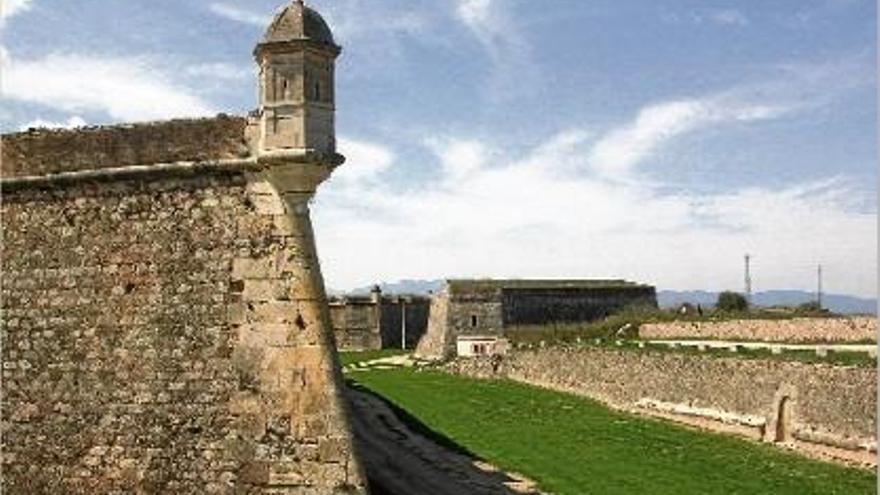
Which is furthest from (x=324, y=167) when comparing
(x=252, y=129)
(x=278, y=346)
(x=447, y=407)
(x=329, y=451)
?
(x=447, y=407)

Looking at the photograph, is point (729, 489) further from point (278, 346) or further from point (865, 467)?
point (278, 346)

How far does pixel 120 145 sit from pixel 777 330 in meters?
26.3

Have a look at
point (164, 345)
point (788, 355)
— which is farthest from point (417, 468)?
point (788, 355)

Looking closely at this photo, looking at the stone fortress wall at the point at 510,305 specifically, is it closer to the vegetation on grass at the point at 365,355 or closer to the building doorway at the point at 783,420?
the vegetation on grass at the point at 365,355

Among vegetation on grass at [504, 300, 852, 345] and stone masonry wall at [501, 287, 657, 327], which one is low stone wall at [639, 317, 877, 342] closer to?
vegetation on grass at [504, 300, 852, 345]

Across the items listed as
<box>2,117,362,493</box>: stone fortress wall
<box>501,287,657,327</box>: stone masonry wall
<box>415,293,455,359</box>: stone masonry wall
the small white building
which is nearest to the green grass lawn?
<box>2,117,362,493</box>: stone fortress wall

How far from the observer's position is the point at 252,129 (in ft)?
37.9

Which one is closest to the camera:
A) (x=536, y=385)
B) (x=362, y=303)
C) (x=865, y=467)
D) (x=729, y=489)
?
(x=729, y=489)

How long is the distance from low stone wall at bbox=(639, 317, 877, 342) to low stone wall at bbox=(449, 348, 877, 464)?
14.5 ft

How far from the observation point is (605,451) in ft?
75.1

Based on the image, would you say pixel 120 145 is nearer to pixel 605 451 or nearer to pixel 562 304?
pixel 605 451

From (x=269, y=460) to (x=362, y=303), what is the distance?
42.4 metres

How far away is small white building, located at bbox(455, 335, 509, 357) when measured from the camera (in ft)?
159

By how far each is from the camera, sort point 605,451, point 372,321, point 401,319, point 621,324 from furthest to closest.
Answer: point 401,319
point 372,321
point 621,324
point 605,451
